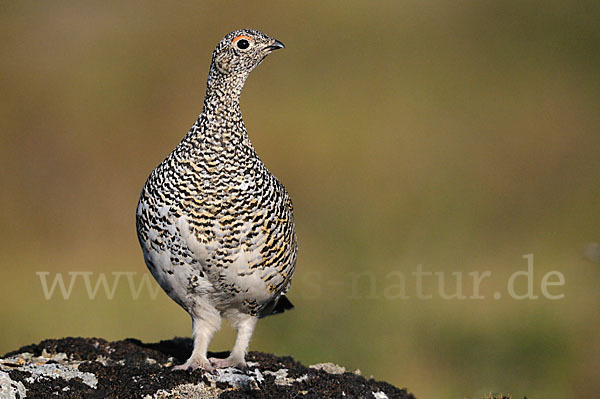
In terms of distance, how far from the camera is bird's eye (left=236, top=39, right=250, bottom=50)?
211 inches

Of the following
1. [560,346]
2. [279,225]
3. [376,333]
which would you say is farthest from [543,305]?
[279,225]

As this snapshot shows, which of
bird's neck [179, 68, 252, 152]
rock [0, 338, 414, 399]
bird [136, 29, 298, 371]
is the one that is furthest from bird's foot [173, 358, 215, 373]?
bird's neck [179, 68, 252, 152]

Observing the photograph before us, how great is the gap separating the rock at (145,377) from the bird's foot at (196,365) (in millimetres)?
124

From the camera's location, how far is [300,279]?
1098 centimetres

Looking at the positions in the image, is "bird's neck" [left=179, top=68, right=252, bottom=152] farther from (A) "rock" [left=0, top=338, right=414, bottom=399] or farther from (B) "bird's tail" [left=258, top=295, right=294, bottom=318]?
(A) "rock" [left=0, top=338, right=414, bottom=399]

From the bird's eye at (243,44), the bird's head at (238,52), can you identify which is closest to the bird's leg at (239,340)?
the bird's head at (238,52)

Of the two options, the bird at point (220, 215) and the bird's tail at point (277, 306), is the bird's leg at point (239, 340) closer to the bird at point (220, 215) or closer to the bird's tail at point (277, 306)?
the bird at point (220, 215)

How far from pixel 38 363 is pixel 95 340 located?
709 millimetres

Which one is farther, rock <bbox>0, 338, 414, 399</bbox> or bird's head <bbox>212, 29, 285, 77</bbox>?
bird's head <bbox>212, 29, 285, 77</bbox>

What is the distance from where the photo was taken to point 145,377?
4.86 meters

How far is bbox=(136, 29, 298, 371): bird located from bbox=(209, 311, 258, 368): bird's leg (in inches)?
0.9

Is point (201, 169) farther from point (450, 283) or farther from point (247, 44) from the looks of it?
point (450, 283)

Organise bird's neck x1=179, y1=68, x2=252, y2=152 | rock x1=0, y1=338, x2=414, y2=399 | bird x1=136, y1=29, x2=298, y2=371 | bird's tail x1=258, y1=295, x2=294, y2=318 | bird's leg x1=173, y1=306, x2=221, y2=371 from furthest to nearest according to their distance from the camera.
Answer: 1. bird's tail x1=258, y1=295, x2=294, y2=318
2. bird's leg x1=173, y1=306, x2=221, y2=371
3. bird's neck x1=179, y1=68, x2=252, y2=152
4. bird x1=136, y1=29, x2=298, y2=371
5. rock x1=0, y1=338, x2=414, y2=399

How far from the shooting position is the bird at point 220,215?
5047 millimetres
